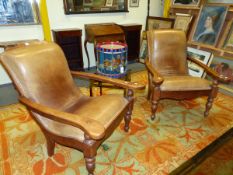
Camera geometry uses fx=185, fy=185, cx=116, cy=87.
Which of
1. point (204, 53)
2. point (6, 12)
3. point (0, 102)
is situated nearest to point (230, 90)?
point (204, 53)

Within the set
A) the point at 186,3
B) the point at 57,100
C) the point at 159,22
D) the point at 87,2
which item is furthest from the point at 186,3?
the point at 57,100

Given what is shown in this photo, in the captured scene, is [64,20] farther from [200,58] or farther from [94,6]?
[200,58]

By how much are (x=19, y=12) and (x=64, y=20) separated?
2.31 feet

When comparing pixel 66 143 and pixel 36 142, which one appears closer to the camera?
pixel 66 143

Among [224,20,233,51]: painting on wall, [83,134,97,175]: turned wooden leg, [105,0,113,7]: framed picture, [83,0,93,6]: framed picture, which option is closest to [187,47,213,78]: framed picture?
[224,20,233,51]: painting on wall

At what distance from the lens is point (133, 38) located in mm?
3924

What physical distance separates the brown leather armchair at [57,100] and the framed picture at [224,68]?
2044 millimetres

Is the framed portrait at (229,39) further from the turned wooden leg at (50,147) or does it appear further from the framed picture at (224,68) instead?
the turned wooden leg at (50,147)

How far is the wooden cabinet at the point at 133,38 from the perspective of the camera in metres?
3.70

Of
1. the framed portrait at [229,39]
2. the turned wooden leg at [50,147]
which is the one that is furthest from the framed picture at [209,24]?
the turned wooden leg at [50,147]

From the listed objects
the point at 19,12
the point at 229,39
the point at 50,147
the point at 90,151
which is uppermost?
the point at 19,12

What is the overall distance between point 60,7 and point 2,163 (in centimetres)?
252

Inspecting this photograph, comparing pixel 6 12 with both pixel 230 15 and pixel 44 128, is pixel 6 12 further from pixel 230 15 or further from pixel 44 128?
pixel 230 15

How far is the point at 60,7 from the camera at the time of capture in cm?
312
